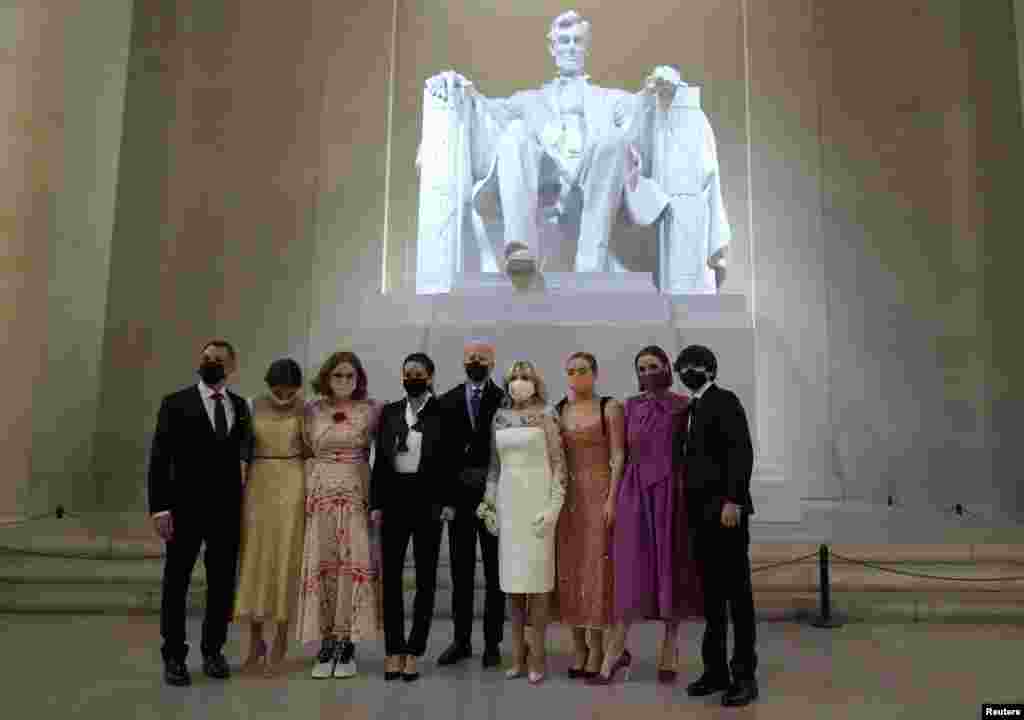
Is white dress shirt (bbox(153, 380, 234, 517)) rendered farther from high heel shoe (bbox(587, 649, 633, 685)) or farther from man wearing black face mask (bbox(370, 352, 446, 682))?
high heel shoe (bbox(587, 649, 633, 685))

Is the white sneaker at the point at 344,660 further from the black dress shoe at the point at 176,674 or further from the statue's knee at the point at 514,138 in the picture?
the statue's knee at the point at 514,138

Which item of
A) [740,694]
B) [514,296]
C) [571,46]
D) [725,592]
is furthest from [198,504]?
[571,46]

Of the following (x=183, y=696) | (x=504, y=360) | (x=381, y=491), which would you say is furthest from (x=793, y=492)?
(x=183, y=696)

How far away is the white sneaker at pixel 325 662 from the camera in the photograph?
3.11 m

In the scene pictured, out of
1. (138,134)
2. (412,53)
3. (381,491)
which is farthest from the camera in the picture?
(412,53)

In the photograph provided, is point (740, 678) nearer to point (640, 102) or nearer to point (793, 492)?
point (793, 492)

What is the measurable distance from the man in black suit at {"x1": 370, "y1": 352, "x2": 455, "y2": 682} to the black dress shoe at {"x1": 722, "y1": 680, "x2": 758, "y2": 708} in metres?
1.18

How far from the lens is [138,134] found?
855 cm

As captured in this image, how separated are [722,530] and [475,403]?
Result: 1.16 meters

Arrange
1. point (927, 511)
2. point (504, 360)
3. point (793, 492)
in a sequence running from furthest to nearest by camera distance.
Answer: point (927, 511) → point (504, 360) → point (793, 492)

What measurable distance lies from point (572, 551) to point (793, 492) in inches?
97.0

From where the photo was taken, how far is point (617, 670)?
3.19m

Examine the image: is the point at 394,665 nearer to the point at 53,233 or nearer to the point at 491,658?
the point at 491,658

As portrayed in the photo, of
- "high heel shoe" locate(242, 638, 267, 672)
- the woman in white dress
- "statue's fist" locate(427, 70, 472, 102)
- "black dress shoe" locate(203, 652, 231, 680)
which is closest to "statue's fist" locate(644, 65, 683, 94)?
"statue's fist" locate(427, 70, 472, 102)
